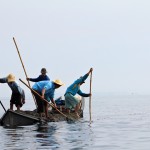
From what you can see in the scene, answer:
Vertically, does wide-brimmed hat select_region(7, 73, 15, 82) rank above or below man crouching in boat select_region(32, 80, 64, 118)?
above

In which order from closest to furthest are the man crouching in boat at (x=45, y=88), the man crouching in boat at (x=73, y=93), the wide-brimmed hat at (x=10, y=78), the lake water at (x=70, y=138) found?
the lake water at (x=70, y=138), the man crouching in boat at (x=45, y=88), the wide-brimmed hat at (x=10, y=78), the man crouching in boat at (x=73, y=93)

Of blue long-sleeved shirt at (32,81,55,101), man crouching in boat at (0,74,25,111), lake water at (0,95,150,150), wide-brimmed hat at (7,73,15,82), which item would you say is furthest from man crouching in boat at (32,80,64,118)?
lake water at (0,95,150,150)

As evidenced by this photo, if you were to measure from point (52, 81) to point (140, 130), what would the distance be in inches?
164

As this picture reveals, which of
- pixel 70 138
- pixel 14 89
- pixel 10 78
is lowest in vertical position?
pixel 70 138

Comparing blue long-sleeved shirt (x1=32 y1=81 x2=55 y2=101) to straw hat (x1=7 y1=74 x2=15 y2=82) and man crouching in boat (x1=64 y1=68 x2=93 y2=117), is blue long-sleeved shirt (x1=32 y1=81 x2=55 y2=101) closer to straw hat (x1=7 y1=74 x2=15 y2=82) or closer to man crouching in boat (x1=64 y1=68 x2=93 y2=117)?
straw hat (x1=7 y1=74 x2=15 y2=82)

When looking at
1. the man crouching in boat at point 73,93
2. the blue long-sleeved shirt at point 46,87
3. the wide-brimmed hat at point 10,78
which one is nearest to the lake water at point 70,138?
the blue long-sleeved shirt at point 46,87

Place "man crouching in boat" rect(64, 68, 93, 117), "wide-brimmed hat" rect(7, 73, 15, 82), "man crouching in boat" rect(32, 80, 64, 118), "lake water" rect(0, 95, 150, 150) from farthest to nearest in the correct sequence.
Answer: "man crouching in boat" rect(64, 68, 93, 117), "wide-brimmed hat" rect(7, 73, 15, 82), "man crouching in boat" rect(32, 80, 64, 118), "lake water" rect(0, 95, 150, 150)

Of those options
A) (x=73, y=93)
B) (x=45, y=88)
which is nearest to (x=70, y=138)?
(x=45, y=88)

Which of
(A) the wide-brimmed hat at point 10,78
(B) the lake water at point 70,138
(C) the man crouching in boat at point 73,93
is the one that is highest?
(A) the wide-brimmed hat at point 10,78

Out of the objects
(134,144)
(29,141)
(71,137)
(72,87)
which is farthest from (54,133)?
(72,87)

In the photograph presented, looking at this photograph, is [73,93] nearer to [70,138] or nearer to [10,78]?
[10,78]

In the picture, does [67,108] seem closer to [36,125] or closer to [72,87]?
[72,87]

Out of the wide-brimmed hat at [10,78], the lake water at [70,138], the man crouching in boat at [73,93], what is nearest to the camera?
the lake water at [70,138]

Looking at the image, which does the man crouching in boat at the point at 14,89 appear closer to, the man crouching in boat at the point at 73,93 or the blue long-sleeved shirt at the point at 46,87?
the blue long-sleeved shirt at the point at 46,87
